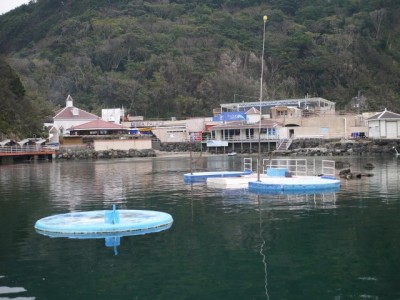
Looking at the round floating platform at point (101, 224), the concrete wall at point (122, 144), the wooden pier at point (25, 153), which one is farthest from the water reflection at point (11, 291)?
the concrete wall at point (122, 144)

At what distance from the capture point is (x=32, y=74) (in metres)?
121

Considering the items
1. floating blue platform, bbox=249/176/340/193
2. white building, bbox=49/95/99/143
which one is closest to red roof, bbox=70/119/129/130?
white building, bbox=49/95/99/143

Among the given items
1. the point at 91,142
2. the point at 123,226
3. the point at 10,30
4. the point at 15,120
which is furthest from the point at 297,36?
the point at 123,226

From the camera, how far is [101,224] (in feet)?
60.4

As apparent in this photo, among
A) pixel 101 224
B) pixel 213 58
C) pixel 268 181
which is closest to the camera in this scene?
pixel 101 224

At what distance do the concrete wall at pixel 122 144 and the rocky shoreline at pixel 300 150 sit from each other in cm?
173

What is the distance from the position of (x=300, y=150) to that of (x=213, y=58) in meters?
54.7

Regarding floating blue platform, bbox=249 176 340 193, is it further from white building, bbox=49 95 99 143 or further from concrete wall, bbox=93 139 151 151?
white building, bbox=49 95 99 143

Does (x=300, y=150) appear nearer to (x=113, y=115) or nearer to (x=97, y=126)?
(x=97, y=126)

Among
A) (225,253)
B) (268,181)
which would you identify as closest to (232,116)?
(268,181)

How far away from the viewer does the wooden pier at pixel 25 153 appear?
6819 cm

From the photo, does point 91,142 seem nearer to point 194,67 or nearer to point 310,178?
point 194,67

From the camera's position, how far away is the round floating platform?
17766 millimetres

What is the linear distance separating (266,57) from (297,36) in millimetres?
8539
